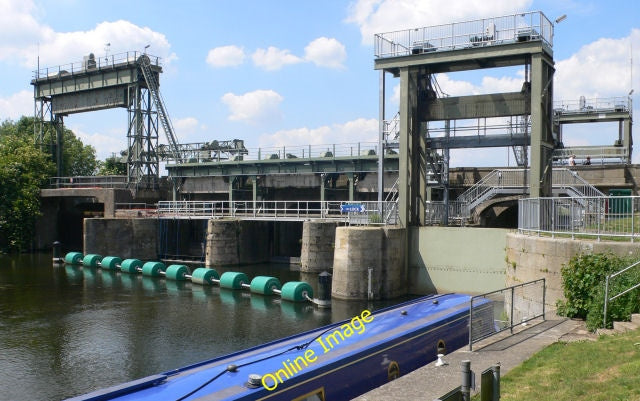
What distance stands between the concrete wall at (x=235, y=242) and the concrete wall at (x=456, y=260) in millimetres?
19249

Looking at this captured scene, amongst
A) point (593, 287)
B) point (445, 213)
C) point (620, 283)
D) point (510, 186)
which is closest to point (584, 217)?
point (593, 287)

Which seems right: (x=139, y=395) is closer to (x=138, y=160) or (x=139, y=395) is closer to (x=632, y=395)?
(x=632, y=395)

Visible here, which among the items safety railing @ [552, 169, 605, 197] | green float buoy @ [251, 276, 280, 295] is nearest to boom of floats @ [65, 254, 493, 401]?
green float buoy @ [251, 276, 280, 295]

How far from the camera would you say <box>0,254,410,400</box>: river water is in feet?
65.5

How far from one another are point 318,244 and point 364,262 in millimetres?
11961

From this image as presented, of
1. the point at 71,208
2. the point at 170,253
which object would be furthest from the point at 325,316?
the point at 71,208

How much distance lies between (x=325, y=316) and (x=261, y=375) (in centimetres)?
1762

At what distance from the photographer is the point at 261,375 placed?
37.0ft

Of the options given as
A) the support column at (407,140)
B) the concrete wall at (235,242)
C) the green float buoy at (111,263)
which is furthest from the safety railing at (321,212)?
the green float buoy at (111,263)

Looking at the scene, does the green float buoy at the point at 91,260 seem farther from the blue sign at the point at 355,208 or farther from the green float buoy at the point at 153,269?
the blue sign at the point at 355,208

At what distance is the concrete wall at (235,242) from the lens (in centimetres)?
4772

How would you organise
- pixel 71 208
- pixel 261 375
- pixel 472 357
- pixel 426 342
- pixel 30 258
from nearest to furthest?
pixel 261 375, pixel 472 357, pixel 426 342, pixel 30 258, pixel 71 208

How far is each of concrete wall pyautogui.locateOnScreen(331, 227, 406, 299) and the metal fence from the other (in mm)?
10358

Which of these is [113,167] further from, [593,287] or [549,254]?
[593,287]
